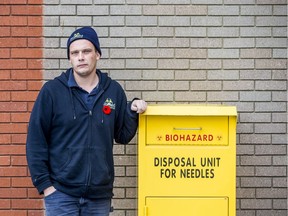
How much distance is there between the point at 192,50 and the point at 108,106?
129 centimetres

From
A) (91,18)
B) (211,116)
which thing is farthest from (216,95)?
(91,18)

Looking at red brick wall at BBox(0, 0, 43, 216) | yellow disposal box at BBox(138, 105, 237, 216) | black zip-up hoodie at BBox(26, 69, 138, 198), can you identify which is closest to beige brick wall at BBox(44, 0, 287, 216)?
red brick wall at BBox(0, 0, 43, 216)

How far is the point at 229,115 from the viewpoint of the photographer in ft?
13.4

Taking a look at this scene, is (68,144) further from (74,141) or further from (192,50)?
(192,50)

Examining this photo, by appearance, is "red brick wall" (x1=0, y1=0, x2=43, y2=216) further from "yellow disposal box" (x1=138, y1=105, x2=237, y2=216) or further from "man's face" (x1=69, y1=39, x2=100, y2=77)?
"yellow disposal box" (x1=138, y1=105, x2=237, y2=216)

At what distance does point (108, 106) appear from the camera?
155 inches

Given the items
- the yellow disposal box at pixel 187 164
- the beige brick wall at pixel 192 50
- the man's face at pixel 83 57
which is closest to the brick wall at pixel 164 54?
the beige brick wall at pixel 192 50

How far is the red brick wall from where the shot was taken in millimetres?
4930

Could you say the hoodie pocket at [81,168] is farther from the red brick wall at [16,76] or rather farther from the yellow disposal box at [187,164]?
the red brick wall at [16,76]

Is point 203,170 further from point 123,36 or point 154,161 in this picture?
point 123,36

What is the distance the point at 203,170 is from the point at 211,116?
0.39 meters

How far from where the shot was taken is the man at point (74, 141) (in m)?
3.79

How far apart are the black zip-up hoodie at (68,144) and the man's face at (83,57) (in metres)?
0.15

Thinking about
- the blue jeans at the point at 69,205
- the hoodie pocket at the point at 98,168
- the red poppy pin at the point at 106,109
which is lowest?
the blue jeans at the point at 69,205
